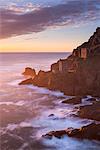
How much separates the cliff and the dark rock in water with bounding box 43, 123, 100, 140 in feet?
54.8

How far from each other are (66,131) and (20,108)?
1245cm

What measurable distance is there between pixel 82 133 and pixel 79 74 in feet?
73.9

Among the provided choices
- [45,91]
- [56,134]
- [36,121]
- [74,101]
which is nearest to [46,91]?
[45,91]

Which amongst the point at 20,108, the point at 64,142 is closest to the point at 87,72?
the point at 20,108

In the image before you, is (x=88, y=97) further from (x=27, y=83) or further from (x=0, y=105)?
(x=27, y=83)

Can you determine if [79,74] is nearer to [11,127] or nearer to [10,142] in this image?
[11,127]

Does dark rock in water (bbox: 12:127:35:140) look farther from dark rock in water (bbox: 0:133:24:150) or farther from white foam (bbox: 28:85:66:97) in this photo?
white foam (bbox: 28:85:66:97)

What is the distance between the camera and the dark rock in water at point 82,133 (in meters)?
26.5

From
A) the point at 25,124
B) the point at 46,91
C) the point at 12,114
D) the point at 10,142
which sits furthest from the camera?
the point at 46,91

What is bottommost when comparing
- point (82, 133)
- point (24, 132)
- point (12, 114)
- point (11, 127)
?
point (24, 132)

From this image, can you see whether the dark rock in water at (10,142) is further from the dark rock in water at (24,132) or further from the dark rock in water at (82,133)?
the dark rock in water at (82,133)

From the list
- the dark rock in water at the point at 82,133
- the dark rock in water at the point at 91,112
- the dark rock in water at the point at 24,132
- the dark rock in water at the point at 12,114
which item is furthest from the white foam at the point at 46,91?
the dark rock in water at the point at 82,133

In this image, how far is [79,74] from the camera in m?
48.8

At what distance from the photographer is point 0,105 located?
41188mm
